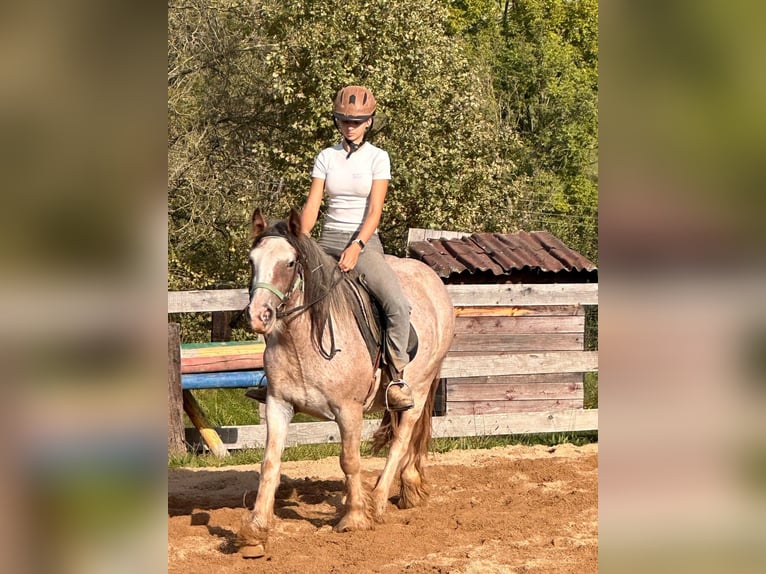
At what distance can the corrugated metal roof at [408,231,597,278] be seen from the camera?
9.75m

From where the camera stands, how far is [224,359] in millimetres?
8828

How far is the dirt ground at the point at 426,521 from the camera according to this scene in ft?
16.9

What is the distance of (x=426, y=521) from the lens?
245 inches

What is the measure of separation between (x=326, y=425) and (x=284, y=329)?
361cm

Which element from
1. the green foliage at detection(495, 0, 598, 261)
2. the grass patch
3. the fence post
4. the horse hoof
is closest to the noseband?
the horse hoof

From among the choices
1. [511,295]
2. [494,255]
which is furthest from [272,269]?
[494,255]

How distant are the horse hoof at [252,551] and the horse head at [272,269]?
4.12ft

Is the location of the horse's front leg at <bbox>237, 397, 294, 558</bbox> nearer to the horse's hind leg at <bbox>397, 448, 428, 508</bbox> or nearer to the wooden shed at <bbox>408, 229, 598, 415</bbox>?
the horse's hind leg at <bbox>397, 448, 428, 508</bbox>

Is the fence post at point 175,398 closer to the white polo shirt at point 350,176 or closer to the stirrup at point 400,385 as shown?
the stirrup at point 400,385

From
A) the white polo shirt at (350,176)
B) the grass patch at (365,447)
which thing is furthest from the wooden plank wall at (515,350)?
the white polo shirt at (350,176)

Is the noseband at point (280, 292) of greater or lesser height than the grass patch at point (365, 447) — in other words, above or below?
above

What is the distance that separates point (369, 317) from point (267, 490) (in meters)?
1.27
